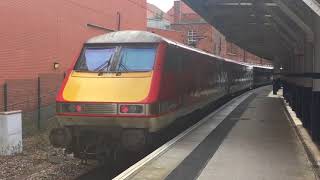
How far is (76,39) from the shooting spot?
88.5 feet

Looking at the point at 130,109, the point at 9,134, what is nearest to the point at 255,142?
the point at 130,109

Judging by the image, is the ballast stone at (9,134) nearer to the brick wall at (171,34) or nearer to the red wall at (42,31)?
the red wall at (42,31)

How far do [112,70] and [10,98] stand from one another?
864 cm

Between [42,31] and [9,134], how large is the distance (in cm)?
1016

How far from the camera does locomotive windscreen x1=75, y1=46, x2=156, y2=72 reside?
11.5 metres

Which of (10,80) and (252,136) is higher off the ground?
(10,80)

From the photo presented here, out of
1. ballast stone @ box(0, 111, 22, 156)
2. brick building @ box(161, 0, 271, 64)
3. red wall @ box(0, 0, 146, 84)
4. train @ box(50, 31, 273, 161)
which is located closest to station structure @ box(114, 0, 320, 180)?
train @ box(50, 31, 273, 161)

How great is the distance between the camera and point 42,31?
75.8 feet

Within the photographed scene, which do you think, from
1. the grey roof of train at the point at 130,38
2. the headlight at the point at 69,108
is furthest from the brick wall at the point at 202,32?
the headlight at the point at 69,108

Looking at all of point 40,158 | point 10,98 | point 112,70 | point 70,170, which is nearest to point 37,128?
point 10,98

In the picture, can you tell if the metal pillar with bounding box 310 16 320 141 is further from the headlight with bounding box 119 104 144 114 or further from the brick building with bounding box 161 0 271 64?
the brick building with bounding box 161 0 271 64

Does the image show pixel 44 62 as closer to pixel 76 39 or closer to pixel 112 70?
pixel 76 39

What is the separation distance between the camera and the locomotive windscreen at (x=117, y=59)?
11.5 metres

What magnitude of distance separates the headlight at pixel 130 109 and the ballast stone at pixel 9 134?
13.5ft
